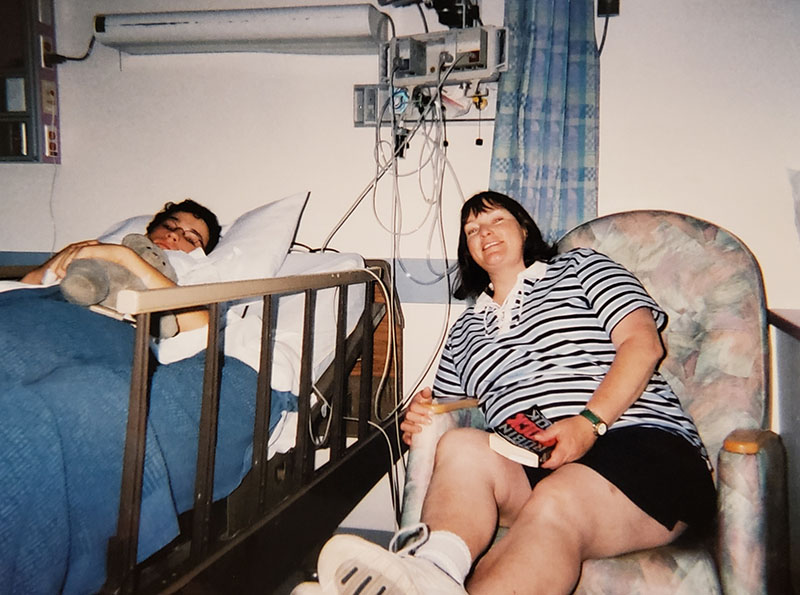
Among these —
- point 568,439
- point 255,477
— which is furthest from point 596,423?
point 255,477

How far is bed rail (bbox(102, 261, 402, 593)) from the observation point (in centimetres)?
68

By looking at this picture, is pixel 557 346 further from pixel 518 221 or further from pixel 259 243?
pixel 259 243

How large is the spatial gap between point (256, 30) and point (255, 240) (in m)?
0.80

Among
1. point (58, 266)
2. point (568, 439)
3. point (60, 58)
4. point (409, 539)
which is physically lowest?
point (409, 539)

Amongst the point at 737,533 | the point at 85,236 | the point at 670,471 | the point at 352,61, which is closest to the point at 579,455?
the point at 670,471

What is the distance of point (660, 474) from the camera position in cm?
96

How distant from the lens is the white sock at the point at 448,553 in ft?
2.70

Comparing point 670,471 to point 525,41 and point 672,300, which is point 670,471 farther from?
point 525,41

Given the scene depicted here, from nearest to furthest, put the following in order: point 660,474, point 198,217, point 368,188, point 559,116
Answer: point 660,474
point 559,116
point 198,217
point 368,188

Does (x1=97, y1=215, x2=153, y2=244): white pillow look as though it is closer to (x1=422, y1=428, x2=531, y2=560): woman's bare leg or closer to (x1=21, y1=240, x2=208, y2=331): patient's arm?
(x1=21, y1=240, x2=208, y2=331): patient's arm

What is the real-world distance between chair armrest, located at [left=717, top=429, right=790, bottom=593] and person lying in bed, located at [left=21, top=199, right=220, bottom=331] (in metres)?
1.11

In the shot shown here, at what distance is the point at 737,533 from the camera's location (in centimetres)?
94

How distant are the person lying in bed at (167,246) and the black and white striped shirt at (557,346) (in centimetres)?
68

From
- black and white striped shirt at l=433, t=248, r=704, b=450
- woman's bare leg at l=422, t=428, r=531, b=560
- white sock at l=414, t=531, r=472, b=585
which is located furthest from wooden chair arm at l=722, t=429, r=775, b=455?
white sock at l=414, t=531, r=472, b=585
